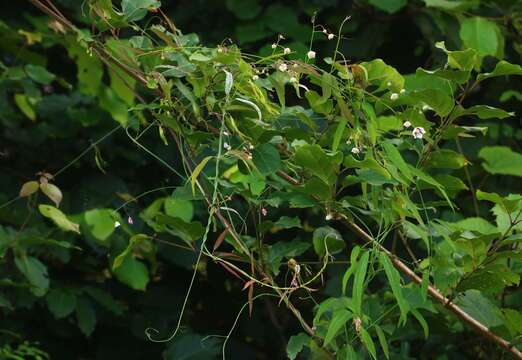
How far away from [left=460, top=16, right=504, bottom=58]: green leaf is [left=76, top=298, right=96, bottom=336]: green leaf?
3.69ft

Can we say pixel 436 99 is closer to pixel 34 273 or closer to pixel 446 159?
pixel 446 159

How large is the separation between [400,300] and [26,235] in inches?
42.6

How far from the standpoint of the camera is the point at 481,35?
2.25m

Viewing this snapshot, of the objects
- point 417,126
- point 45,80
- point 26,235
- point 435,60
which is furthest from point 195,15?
point 417,126

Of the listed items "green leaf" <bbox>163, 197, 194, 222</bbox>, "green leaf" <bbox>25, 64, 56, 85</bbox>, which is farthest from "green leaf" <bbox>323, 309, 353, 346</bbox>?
"green leaf" <bbox>25, 64, 56, 85</bbox>

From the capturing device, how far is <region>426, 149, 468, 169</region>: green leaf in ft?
5.26

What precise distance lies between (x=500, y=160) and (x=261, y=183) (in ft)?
3.07

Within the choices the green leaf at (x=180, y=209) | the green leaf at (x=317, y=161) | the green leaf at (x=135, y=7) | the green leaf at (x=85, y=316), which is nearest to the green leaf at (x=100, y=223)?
the green leaf at (x=180, y=209)

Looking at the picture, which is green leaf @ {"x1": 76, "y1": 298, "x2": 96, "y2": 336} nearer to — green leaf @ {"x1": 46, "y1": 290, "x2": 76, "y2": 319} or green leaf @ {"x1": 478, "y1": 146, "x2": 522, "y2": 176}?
green leaf @ {"x1": 46, "y1": 290, "x2": 76, "y2": 319}

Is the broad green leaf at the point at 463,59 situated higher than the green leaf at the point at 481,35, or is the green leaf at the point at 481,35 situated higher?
the broad green leaf at the point at 463,59

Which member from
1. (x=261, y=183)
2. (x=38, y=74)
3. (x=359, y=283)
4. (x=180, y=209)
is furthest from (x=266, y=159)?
(x=38, y=74)

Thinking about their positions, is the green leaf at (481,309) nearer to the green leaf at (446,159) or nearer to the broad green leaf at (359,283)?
the green leaf at (446,159)

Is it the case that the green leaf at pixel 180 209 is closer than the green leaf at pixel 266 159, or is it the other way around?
the green leaf at pixel 266 159

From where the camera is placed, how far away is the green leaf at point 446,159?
1.60 m
